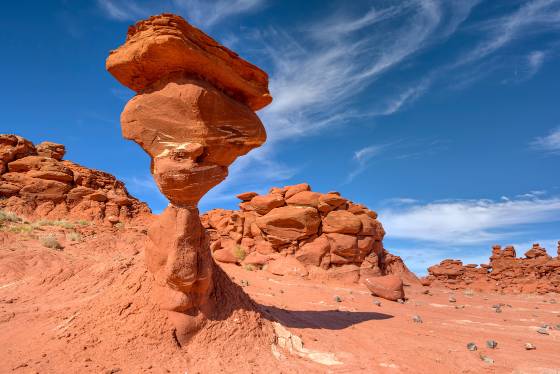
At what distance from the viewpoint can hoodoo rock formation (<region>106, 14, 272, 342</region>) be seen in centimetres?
581

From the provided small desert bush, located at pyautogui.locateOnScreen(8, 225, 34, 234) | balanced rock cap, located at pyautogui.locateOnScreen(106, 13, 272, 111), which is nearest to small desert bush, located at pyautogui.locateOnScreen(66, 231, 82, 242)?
small desert bush, located at pyautogui.locateOnScreen(8, 225, 34, 234)

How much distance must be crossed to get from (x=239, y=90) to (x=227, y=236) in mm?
17126

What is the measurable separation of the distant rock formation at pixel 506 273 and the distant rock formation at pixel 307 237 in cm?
1068

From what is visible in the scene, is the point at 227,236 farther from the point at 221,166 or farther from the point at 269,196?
the point at 221,166

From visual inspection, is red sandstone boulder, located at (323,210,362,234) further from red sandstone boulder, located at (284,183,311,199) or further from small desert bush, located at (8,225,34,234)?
small desert bush, located at (8,225,34,234)

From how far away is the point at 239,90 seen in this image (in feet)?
22.2

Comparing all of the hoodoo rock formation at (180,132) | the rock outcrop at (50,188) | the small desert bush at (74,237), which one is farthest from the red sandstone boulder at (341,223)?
the rock outcrop at (50,188)

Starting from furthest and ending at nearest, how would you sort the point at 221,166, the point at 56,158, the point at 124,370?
the point at 56,158, the point at 221,166, the point at 124,370

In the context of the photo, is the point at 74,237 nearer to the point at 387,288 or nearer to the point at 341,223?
the point at 341,223

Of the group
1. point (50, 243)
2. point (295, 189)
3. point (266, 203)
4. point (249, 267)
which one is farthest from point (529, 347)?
point (50, 243)

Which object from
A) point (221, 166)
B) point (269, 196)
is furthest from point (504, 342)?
point (269, 196)

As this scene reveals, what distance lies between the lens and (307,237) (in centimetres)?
1992

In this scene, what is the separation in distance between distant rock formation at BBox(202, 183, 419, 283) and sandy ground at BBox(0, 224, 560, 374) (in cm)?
696

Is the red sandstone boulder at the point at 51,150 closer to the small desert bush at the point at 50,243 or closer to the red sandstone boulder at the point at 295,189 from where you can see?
the small desert bush at the point at 50,243
